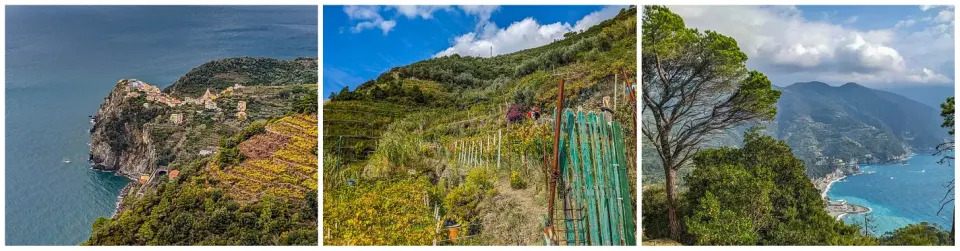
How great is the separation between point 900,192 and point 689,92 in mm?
1995

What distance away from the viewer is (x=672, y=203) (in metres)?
4.58

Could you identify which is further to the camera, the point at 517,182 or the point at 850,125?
the point at 850,125

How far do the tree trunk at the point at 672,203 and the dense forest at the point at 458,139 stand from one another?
48 cm

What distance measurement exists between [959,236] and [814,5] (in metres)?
2.28

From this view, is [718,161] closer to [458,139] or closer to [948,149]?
[948,149]

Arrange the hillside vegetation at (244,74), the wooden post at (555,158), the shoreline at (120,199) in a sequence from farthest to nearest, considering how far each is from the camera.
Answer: the hillside vegetation at (244,74)
the shoreline at (120,199)
the wooden post at (555,158)

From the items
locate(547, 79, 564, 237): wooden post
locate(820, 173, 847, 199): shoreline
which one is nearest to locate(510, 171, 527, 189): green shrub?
locate(547, 79, 564, 237): wooden post

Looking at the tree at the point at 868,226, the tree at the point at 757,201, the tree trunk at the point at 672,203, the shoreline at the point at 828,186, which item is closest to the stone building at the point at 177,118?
the tree trunk at the point at 672,203

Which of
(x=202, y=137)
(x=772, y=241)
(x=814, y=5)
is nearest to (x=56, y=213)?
(x=202, y=137)

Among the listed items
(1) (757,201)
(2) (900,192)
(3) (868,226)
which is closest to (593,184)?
(1) (757,201)

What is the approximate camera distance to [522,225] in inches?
171

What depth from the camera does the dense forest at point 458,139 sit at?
436 centimetres

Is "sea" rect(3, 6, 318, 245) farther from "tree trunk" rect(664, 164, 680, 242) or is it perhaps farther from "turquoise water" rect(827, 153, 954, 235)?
"turquoise water" rect(827, 153, 954, 235)

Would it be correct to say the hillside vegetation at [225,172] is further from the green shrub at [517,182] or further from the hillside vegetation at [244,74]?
the green shrub at [517,182]
